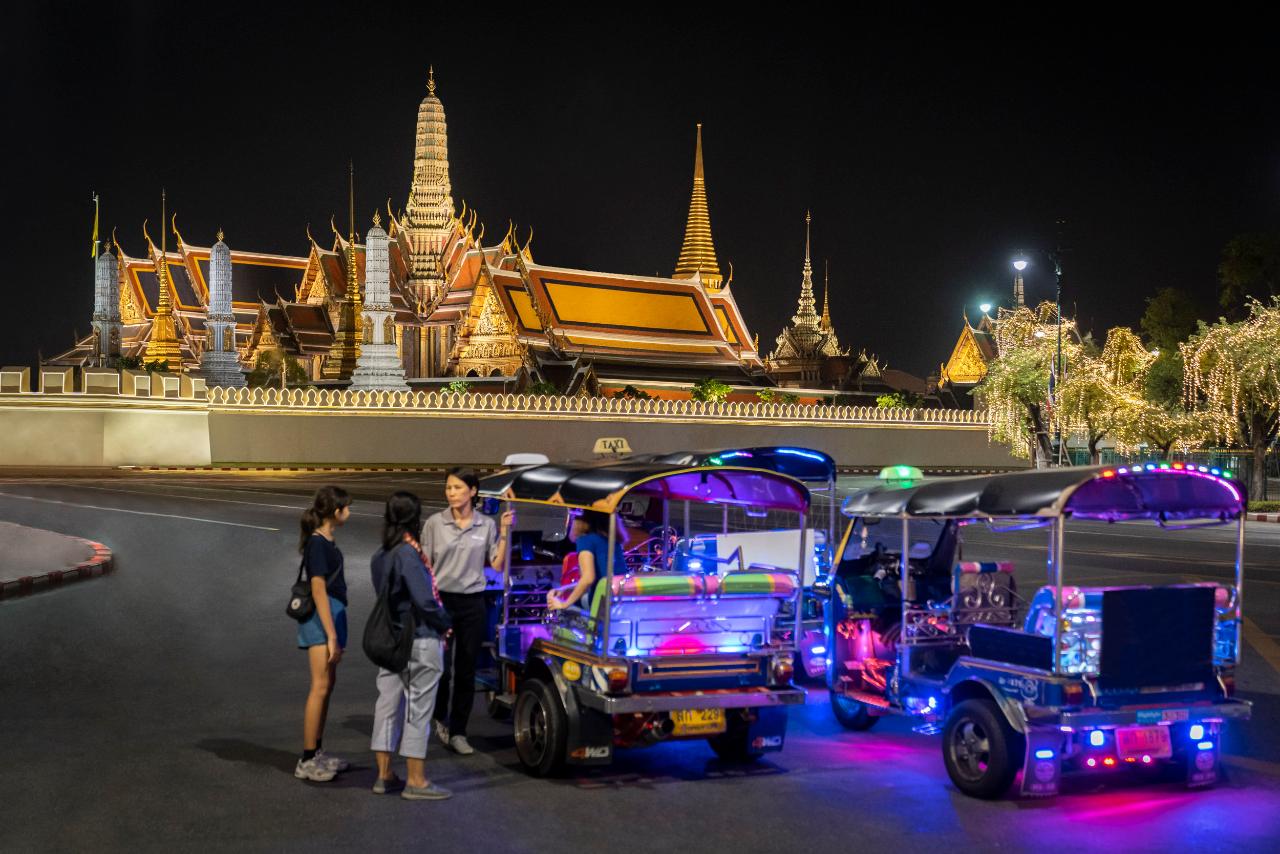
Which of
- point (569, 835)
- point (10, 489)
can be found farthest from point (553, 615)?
point (10, 489)

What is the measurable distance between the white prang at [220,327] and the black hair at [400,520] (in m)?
50.1

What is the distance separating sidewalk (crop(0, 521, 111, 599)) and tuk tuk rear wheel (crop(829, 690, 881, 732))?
908 cm

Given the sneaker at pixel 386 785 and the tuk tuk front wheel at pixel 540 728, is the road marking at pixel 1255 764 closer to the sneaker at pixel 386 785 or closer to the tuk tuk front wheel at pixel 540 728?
the tuk tuk front wheel at pixel 540 728

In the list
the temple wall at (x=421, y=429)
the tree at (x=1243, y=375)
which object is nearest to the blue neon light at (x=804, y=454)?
the tree at (x=1243, y=375)

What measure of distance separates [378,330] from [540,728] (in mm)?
47701

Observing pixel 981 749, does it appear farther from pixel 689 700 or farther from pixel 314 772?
pixel 314 772

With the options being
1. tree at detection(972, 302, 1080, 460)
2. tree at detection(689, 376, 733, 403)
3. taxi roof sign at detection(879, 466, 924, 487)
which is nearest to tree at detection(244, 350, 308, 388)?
tree at detection(689, 376, 733, 403)

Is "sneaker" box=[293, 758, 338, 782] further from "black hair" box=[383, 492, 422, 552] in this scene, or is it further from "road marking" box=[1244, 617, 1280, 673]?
"road marking" box=[1244, 617, 1280, 673]

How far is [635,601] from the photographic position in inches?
291

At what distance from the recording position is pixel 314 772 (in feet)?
23.7

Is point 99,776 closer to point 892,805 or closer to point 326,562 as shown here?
point 326,562

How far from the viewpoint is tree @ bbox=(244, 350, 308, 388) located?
199 feet

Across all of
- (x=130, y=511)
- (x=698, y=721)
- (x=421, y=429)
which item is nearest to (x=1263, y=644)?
(x=698, y=721)

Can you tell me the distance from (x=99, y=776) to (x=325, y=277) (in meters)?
60.4
